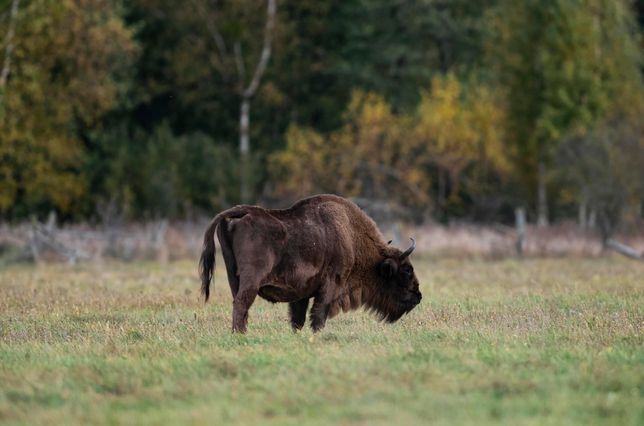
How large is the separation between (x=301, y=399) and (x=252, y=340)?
3212mm

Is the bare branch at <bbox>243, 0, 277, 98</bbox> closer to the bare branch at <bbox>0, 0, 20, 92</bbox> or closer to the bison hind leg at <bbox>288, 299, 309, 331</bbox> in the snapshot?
the bare branch at <bbox>0, 0, 20, 92</bbox>

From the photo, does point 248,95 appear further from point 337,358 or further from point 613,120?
point 337,358

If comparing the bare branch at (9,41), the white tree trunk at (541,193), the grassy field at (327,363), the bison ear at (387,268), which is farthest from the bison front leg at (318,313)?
the white tree trunk at (541,193)

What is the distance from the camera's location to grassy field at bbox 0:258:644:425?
26.8ft

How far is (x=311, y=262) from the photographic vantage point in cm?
1284

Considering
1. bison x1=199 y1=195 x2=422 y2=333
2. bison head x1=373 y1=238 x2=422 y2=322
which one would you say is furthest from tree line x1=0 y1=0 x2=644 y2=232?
bison x1=199 y1=195 x2=422 y2=333

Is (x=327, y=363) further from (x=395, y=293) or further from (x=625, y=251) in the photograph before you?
(x=625, y=251)

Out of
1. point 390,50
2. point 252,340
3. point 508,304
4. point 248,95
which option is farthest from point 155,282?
point 390,50

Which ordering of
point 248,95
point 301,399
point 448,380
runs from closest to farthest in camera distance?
point 301,399 → point 448,380 → point 248,95

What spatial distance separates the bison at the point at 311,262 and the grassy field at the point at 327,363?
0.32 metres

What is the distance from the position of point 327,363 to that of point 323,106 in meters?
40.2

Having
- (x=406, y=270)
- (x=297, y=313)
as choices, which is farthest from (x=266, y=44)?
(x=297, y=313)

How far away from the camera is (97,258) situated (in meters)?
29.4

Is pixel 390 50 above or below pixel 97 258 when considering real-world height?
above
